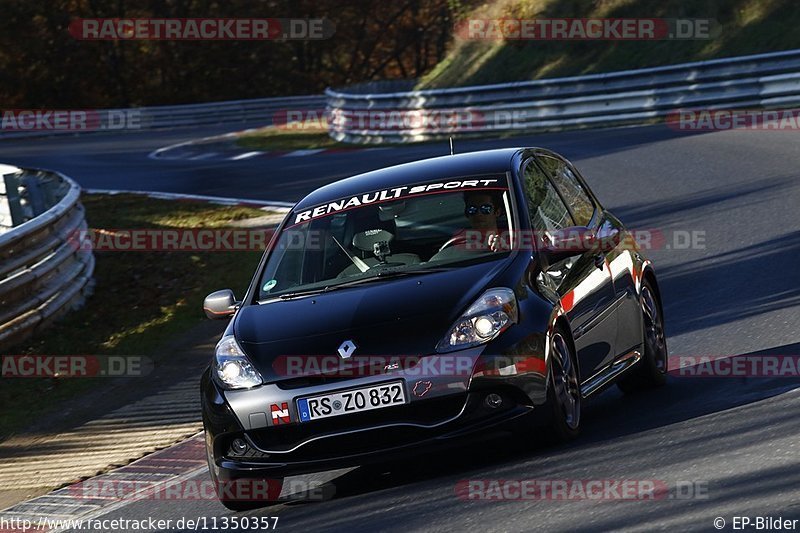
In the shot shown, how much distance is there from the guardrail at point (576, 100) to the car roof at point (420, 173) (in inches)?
643

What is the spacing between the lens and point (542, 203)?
803 centimetres

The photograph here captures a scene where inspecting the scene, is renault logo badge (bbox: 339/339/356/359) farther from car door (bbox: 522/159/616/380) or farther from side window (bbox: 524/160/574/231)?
side window (bbox: 524/160/574/231)

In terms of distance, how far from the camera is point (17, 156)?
35.7 meters

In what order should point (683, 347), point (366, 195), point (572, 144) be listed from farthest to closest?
1. point (572, 144)
2. point (683, 347)
3. point (366, 195)

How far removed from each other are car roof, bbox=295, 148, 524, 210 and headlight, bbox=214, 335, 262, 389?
4.52ft

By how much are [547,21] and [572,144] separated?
538 inches

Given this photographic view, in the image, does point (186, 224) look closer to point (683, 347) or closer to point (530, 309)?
point (683, 347)

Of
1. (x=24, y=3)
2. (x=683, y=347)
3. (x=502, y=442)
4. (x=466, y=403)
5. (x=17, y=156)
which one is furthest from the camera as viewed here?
(x=24, y=3)

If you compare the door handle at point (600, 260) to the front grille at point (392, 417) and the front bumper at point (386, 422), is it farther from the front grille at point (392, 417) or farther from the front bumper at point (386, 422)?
the front grille at point (392, 417)

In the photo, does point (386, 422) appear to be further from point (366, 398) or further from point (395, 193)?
point (395, 193)

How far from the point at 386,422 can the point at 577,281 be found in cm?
150

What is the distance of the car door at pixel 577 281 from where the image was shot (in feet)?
24.3

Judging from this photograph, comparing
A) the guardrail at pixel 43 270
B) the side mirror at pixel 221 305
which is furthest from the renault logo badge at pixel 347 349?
the guardrail at pixel 43 270

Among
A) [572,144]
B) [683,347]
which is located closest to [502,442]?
[683,347]
